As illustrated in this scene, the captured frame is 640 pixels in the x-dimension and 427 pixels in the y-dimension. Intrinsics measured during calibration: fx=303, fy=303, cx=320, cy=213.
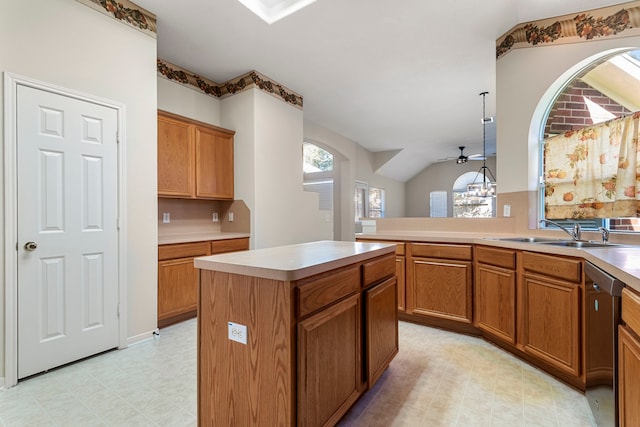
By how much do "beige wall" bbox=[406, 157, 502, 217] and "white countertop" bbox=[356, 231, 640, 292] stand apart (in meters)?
6.85

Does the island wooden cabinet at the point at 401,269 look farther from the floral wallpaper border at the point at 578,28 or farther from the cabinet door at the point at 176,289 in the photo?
the floral wallpaper border at the point at 578,28

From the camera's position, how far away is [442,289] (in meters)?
2.84

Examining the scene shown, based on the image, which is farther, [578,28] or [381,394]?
[578,28]

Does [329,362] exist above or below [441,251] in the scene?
below

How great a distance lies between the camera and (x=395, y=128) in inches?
246

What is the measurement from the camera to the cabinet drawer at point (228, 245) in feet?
11.2

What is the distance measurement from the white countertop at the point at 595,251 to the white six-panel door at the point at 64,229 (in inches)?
95.7

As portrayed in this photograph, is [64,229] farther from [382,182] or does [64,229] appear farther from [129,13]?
[382,182]

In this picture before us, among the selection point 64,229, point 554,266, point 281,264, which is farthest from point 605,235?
point 64,229

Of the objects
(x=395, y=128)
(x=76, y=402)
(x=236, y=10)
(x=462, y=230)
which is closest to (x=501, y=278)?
(x=462, y=230)

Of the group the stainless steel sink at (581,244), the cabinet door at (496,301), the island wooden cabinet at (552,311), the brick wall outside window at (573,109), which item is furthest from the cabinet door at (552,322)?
the brick wall outside window at (573,109)

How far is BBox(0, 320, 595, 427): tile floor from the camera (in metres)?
1.63

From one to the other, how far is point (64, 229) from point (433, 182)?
9418mm

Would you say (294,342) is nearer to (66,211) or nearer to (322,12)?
(66,211)
